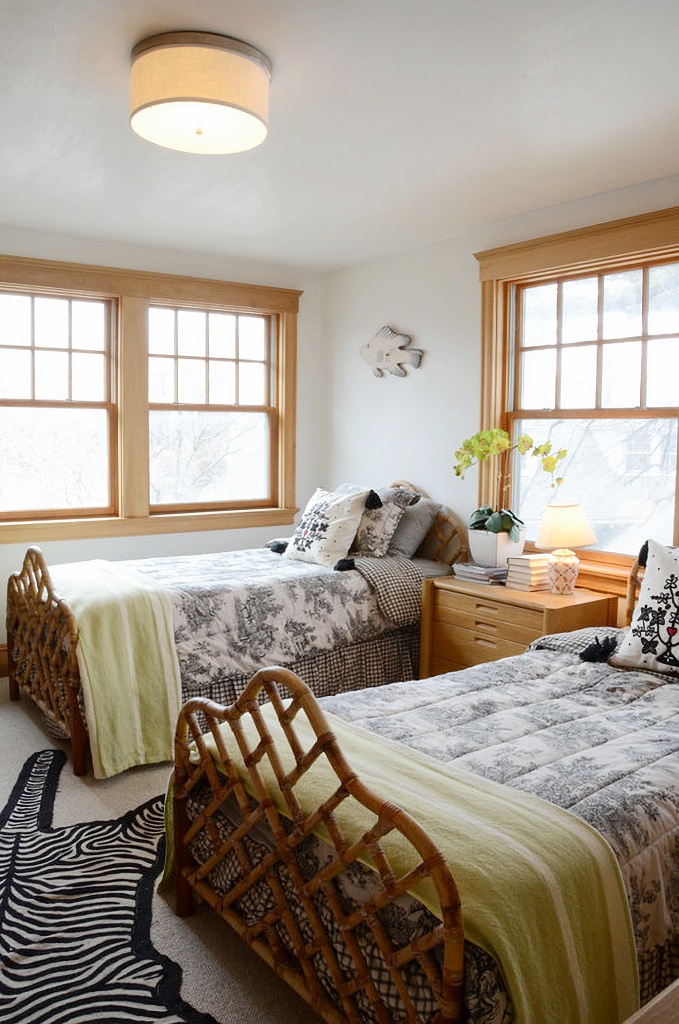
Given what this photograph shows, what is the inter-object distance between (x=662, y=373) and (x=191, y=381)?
2.76m

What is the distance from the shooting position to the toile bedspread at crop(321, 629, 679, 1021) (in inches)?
67.6

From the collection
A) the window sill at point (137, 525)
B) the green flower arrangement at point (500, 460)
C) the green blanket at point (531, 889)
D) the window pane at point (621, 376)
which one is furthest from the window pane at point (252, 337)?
the green blanket at point (531, 889)

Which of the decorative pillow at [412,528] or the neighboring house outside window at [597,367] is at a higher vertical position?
the neighboring house outside window at [597,367]

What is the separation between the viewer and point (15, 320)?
4.48 metres

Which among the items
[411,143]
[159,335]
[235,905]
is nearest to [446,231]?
[411,143]

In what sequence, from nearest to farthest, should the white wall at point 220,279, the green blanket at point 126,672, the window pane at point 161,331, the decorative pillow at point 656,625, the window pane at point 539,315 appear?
the decorative pillow at point 656,625
the green blanket at point 126,672
the window pane at point 539,315
the white wall at point 220,279
the window pane at point 161,331

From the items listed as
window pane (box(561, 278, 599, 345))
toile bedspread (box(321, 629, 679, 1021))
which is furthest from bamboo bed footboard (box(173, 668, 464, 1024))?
window pane (box(561, 278, 599, 345))

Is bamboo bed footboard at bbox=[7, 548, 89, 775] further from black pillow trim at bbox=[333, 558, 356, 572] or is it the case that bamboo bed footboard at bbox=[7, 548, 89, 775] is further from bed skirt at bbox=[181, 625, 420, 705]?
black pillow trim at bbox=[333, 558, 356, 572]

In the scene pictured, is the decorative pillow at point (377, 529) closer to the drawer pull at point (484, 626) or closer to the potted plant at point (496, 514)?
the potted plant at point (496, 514)

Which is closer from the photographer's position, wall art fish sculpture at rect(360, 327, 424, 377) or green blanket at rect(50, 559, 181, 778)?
green blanket at rect(50, 559, 181, 778)

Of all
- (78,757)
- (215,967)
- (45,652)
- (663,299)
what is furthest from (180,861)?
(663,299)

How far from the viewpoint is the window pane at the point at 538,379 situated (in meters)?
4.07

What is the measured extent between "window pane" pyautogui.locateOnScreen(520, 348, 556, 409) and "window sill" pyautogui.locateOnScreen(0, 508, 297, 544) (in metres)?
1.89

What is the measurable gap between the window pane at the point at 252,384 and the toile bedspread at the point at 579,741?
2.95m
